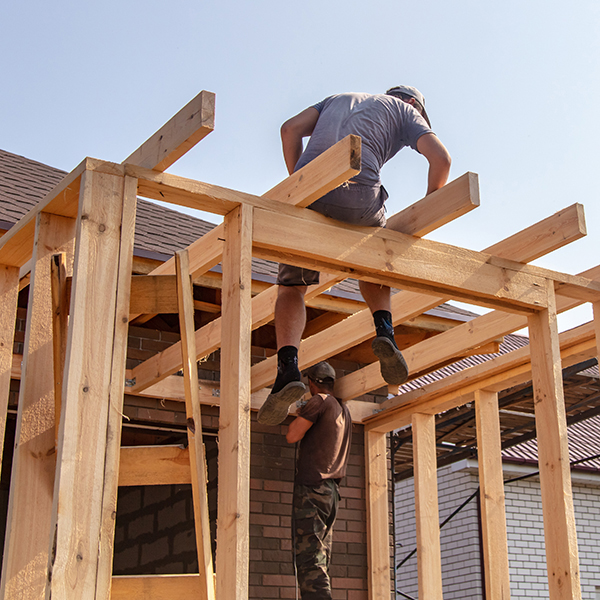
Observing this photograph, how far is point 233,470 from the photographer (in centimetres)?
309

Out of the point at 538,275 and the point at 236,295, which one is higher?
the point at 538,275

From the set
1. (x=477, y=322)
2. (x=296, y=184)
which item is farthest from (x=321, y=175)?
(x=477, y=322)

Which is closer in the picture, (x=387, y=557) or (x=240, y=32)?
(x=387, y=557)

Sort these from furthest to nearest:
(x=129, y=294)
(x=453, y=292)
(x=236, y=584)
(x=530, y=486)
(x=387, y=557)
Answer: (x=530, y=486) < (x=387, y=557) < (x=453, y=292) < (x=129, y=294) < (x=236, y=584)

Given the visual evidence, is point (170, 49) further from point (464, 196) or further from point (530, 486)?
point (530, 486)

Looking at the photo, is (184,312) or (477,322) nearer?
(184,312)

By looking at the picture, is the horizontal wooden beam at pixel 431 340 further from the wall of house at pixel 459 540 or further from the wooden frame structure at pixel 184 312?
the wall of house at pixel 459 540

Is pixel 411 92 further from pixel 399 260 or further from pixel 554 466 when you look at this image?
pixel 554 466

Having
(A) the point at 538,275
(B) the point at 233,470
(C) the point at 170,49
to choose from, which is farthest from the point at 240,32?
(B) the point at 233,470

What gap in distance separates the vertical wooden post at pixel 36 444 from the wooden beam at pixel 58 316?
4 cm

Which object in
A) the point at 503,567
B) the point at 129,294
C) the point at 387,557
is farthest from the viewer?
the point at 387,557

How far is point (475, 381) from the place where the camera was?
609 centimetres

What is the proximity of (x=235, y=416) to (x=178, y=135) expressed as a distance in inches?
46.5

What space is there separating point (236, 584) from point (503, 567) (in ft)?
10.7
